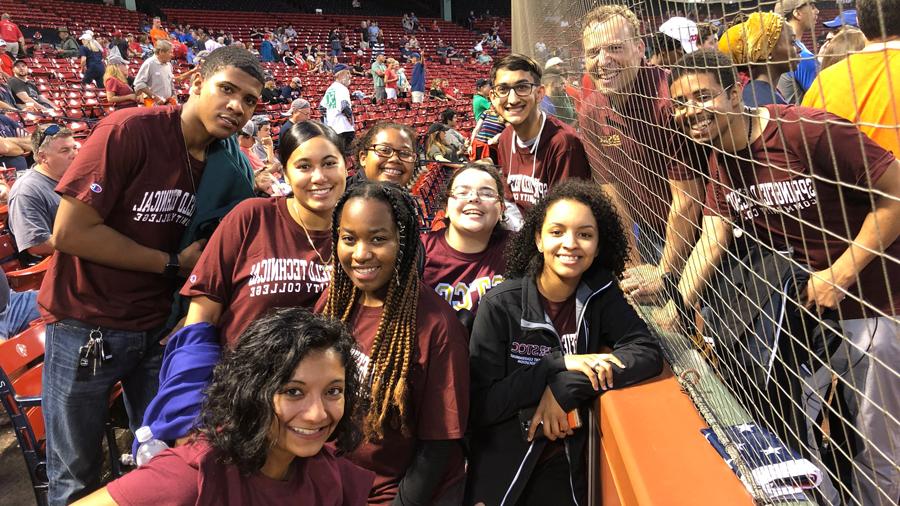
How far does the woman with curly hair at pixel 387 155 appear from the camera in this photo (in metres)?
2.54

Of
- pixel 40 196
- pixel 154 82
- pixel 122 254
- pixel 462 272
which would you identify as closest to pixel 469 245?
pixel 462 272

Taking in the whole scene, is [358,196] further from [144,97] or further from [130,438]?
[144,97]

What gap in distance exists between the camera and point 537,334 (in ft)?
6.05

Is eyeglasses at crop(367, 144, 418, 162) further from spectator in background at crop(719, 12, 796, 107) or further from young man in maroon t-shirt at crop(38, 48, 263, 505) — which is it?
spectator in background at crop(719, 12, 796, 107)

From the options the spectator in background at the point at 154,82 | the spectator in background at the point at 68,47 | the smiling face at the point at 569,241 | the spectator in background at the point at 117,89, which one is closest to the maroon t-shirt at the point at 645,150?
the smiling face at the point at 569,241

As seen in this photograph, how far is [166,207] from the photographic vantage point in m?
2.00

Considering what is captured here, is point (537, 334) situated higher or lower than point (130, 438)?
higher

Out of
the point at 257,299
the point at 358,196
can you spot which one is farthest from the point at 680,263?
the point at 257,299

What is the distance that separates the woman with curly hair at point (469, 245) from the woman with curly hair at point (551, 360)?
0.26 m

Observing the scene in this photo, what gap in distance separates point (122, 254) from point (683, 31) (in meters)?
1.94

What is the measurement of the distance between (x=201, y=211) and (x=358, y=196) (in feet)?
2.19

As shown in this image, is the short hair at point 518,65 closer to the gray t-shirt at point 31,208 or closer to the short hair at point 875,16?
the short hair at point 875,16

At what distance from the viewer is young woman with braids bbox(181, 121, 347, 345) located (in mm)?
1765

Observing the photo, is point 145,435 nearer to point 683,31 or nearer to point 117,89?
point 683,31
